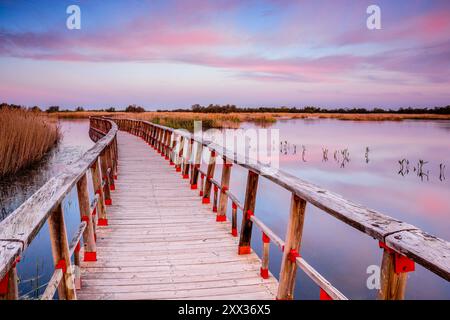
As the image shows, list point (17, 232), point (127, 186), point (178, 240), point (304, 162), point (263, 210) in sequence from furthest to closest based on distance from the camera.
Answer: point (304, 162)
point (263, 210)
point (127, 186)
point (178, 240)
point (17, 232)

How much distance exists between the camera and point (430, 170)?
52.1ft

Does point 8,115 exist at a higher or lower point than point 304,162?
higher

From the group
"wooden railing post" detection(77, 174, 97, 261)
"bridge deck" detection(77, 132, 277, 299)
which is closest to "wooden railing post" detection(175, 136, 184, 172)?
"bridge deck" detection(77, 132, 277, 299)

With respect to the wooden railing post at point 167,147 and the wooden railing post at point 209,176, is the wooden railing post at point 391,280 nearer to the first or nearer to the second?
the wooden railing post at point 209,176

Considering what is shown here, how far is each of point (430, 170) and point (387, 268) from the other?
16688 mm

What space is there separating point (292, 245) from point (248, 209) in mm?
1200

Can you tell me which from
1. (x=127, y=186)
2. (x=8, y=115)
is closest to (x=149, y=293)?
(x=127, y=186)

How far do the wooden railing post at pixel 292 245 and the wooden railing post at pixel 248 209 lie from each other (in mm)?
1054

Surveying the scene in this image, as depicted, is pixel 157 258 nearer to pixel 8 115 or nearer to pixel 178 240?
pixel 178 240

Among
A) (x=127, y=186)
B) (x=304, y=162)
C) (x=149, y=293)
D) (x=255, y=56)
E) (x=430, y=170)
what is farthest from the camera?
(x=255, y=56)

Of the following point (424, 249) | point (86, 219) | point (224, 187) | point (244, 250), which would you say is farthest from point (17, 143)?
point (424, 249)

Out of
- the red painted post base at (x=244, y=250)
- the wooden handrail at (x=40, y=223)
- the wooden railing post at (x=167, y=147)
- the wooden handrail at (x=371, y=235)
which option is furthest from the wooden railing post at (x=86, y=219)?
the wooden railing post at (x=167, y=147)

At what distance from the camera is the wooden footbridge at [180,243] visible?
1556mm

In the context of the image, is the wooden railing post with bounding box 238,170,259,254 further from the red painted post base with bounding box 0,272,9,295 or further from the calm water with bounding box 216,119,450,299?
the calm water with bounding box 216,119,450,299
